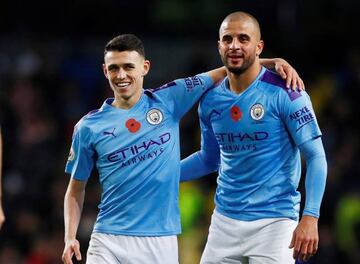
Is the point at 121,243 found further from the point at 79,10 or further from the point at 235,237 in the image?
the point at 79,10

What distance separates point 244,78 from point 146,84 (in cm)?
686

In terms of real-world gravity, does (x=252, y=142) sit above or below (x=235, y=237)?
above

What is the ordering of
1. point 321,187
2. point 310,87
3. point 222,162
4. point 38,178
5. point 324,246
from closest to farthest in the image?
point 321,187, point 222,162, point 324,246, point 38,178, point 310,87

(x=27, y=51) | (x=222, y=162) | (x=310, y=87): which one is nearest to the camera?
(x=222, y=162)

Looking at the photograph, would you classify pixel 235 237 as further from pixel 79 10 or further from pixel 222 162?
pixel 79 10

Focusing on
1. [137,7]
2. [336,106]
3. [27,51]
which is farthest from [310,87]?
[27,51]

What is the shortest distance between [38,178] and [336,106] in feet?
11.9

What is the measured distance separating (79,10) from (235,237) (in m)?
8.13

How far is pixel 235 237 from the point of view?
668 cm

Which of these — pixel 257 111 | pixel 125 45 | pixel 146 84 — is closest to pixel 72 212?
pixel 125 45

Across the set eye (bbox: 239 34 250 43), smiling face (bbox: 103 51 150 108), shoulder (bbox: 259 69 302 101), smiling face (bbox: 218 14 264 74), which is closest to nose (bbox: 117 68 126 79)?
smiling face (bbox: 103 51 150 108)

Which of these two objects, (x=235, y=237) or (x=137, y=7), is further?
(x=137, y=7)

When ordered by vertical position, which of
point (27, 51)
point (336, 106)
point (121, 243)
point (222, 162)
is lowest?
point (121, 243)

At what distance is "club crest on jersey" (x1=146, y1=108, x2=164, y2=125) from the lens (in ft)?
22.0
